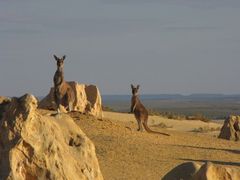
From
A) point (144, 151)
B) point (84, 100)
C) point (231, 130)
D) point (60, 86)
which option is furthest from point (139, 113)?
point (231, 130)

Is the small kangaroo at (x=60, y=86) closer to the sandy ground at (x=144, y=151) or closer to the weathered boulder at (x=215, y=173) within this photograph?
the sandy ground at (x=144, y=151)

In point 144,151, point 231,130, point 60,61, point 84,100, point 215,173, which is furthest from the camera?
point 84,100

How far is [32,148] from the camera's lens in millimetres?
8461

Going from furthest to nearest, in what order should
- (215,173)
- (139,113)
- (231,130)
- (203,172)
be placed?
(231,130)
(139,113)
(215,173)
(203,172)

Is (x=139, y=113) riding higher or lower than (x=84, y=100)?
lower

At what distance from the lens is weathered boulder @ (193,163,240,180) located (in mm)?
8164

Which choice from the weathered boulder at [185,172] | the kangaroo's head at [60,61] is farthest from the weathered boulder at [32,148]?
the kangaroo's head at [60,61]

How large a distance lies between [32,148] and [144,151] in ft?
38.1

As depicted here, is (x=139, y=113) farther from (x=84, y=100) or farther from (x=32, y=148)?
(x=32, y=148)

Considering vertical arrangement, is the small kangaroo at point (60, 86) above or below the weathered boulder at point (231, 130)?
above

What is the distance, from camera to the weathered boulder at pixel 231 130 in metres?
28.5

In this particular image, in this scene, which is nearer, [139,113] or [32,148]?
[32,148]

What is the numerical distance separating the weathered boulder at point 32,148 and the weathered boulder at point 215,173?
4.95 feet

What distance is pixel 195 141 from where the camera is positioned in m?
24.3
